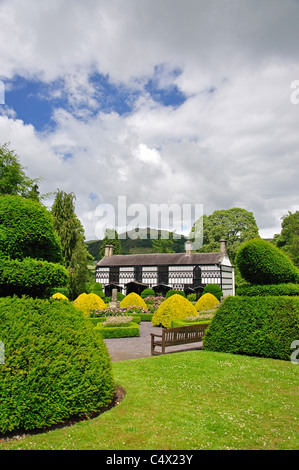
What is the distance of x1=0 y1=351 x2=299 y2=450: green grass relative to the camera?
3918mm

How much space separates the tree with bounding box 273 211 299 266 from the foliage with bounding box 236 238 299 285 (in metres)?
29.1

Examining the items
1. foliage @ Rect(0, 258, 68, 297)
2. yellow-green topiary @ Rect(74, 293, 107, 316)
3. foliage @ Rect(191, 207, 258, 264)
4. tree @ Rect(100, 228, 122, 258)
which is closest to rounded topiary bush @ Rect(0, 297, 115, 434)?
foliage @ Rect(0, 258, 68, 297)

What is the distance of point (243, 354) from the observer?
31.1 ft

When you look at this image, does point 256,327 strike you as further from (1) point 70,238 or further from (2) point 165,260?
(2) point 165,260

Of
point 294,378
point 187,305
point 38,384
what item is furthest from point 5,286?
point 187,305

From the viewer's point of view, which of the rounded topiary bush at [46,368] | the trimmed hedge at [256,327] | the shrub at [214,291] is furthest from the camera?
the shrub at [214,291]

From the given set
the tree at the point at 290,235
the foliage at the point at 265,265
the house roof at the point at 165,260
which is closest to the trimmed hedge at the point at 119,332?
the foliage at the point at 265,265

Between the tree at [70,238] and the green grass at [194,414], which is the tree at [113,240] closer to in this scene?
the tree at [70,238]

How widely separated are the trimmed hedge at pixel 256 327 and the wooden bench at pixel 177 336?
1287 mm

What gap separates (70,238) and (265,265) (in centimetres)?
3267

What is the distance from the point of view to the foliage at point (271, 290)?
10.2 metres

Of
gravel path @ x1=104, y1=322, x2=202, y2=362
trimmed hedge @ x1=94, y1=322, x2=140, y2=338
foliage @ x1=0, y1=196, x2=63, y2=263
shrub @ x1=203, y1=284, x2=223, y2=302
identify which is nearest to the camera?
foliage @ x1=0, y1=196, x2=63, y2=263

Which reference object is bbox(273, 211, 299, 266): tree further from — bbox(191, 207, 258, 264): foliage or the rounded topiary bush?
the rounded topiary bush
